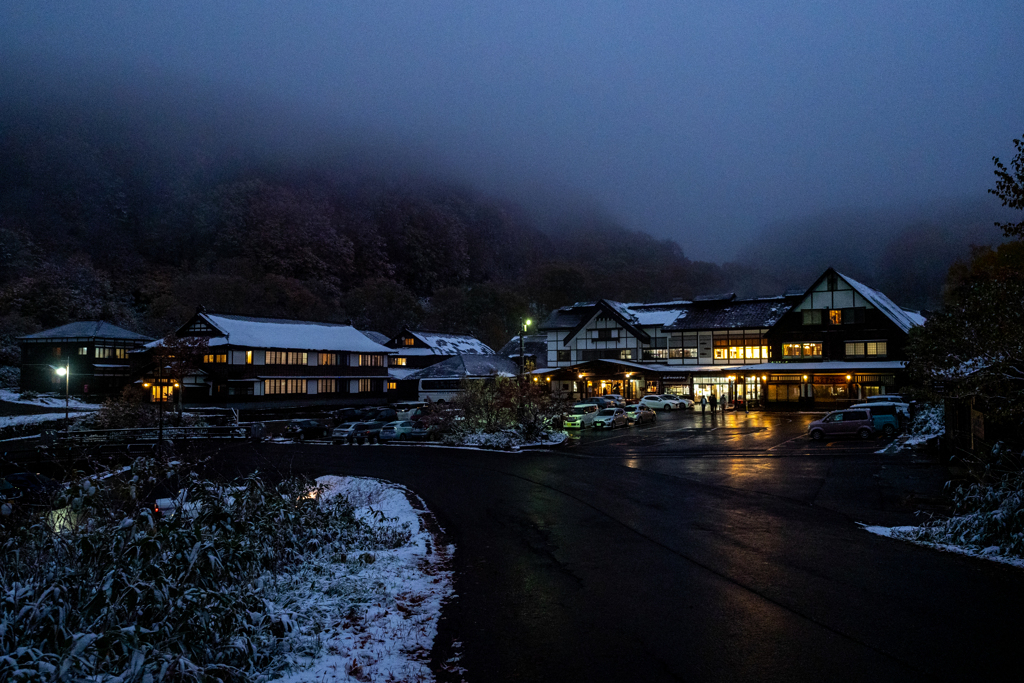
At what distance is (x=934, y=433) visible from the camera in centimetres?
2661

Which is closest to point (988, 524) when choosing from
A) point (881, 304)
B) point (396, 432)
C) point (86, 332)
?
point (396, 432)

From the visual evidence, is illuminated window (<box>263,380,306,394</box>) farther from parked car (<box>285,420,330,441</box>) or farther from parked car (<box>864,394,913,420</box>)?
parked car (<box>864,394,913,420</box>)

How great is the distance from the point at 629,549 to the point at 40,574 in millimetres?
8237

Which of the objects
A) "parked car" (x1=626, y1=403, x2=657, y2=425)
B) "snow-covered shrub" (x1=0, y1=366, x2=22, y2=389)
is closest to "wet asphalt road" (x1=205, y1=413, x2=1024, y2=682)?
"parked car" (x1=626, y1=403, x2=657, y2=425)

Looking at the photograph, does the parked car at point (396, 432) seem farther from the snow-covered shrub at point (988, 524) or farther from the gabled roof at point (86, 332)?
the gabled roof at point (86, 332)

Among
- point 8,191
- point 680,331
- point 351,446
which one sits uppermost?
point 8,191

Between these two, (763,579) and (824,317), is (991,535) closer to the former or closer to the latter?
(763,579)

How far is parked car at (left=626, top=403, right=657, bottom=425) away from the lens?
132 feet

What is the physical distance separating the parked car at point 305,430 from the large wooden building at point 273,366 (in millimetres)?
14296

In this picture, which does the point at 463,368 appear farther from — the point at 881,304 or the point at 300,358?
the point at 881,304

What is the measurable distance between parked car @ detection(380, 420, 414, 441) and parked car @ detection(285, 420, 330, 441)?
4901 millimetres

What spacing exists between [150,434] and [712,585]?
3271 cm

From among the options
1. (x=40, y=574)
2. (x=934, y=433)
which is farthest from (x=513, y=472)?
(x=934, y=433)

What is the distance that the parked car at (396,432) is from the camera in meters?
34.8
